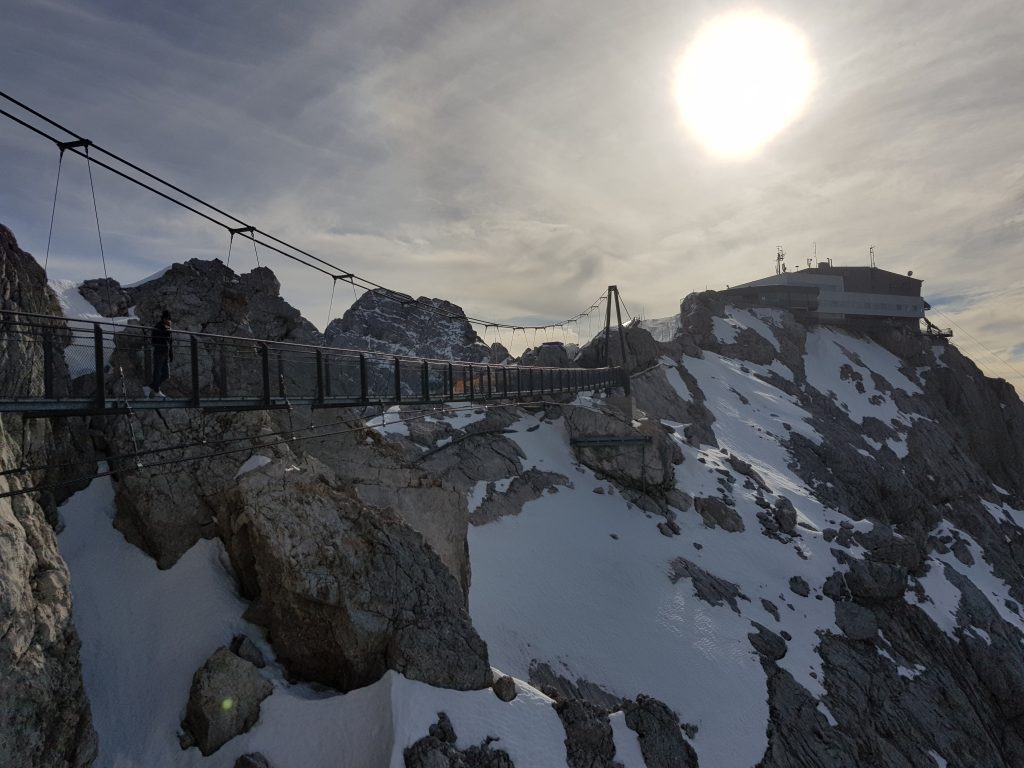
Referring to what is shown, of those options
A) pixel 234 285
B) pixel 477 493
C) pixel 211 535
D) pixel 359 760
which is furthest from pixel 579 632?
pixel 234 285

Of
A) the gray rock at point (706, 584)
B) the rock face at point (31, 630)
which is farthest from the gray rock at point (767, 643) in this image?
the rock face at point (31, 630)

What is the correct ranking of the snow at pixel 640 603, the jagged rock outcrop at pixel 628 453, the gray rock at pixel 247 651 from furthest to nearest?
the jagged rock outcrop at pixel 628 453 < the snow at pixel 640 603 < the gray rock at pixel 247 651

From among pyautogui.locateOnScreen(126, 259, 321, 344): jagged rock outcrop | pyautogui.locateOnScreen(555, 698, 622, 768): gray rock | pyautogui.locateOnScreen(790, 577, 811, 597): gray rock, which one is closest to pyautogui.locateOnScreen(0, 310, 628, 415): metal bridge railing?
pyautogui.locateOnScreen(126, 259, 321, 344): jagged rock outcrop

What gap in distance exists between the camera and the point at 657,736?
49.1ft

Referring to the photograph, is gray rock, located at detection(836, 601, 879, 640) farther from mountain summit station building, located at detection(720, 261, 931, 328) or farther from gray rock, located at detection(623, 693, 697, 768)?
mountain summit station building, located at detection(720, 261, 931, 328)

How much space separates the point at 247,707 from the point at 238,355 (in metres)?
9.51

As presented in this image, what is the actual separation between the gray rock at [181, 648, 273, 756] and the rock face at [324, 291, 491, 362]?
58.4 meters

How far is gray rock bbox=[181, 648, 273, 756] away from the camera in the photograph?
11000 mm

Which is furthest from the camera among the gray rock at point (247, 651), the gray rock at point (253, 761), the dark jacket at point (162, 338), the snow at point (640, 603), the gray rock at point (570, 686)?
the snow at point (640, 603)

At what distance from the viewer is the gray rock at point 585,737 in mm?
13055

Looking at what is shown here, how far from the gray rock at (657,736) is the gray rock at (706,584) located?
10.4 meters

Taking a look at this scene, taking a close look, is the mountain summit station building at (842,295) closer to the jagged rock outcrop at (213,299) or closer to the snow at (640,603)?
the snow at (640,603)

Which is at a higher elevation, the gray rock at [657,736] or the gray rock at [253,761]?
the gray rock at [253,761]

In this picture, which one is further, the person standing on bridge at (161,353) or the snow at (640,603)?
the snow at (640,603)
